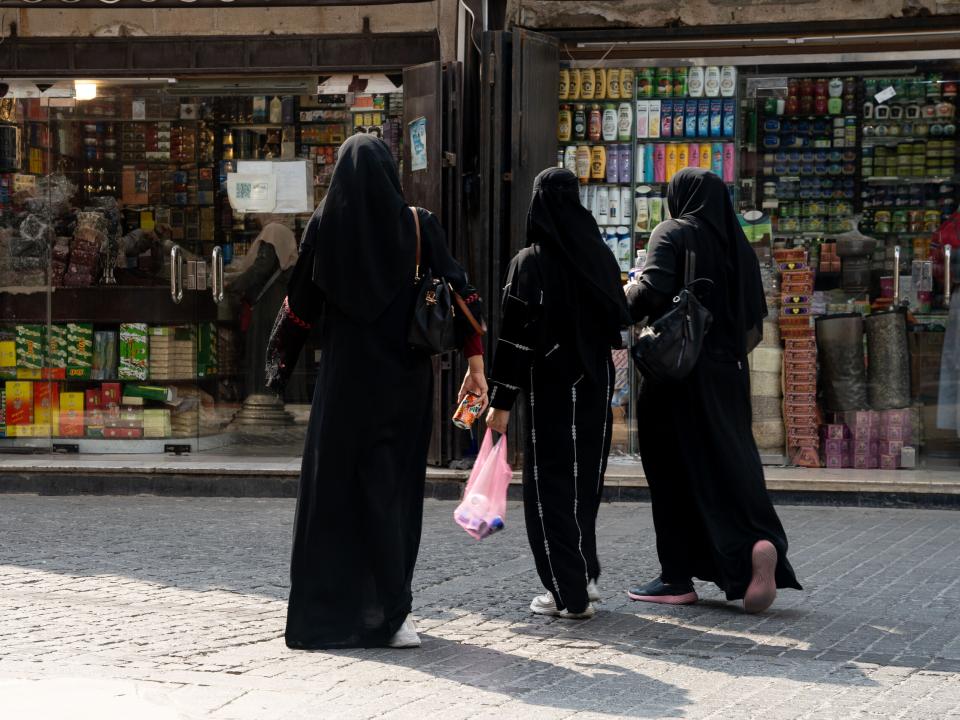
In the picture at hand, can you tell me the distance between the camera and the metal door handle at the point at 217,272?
11070 mm

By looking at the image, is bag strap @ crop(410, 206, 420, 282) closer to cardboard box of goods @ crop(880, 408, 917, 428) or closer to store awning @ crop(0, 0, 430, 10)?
store awning @ crop(0, 0, 430, 10)

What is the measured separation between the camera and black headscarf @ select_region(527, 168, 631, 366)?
5875 millimetres

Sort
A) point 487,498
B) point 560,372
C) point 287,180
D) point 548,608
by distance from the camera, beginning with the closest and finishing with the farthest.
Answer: point 487,498 < point 560,372 < point 548,608 < point 287,180

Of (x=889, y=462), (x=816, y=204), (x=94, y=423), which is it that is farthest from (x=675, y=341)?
(x=94, y=423)

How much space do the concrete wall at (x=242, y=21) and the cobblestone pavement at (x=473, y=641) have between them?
3.82 meters

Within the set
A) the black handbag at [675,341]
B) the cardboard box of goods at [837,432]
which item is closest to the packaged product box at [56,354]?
the cardboard box of goods at [837,432]

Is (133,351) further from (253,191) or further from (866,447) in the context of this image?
(866,447)

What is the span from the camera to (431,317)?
209 inches

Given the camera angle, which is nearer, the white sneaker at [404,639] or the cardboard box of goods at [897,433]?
the white sneaker at [404,639]

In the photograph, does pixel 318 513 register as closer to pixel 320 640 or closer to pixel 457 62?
pixel 320 640

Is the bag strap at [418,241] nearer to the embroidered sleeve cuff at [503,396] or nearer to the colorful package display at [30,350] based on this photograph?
the embroidered sleeve cuff at [503,396]

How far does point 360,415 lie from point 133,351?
20.0 feet

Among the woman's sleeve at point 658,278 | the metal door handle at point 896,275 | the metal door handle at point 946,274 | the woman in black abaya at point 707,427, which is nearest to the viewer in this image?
the woman in black abaya at point 707,427

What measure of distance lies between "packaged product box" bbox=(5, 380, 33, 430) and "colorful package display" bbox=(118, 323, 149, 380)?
72cm
